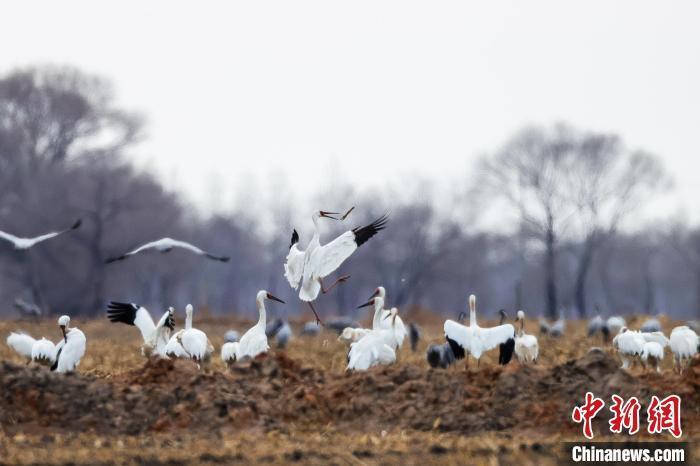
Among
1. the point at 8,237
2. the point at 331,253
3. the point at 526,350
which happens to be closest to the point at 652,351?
the point at 526,350

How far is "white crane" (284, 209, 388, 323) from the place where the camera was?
17375mm

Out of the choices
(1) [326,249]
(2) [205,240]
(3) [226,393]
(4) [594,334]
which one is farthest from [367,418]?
(2) [205,240]

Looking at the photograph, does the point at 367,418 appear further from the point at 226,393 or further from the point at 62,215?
the point at 62,215

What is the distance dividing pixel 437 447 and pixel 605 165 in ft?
159

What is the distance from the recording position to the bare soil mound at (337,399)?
12.7 metres

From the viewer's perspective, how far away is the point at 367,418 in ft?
42.7

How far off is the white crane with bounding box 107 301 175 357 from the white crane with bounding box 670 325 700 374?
7.54 metres

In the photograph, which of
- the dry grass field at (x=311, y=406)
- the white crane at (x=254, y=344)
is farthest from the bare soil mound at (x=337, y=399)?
the white crane at (x=254, y=344)

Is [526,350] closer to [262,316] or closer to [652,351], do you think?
[652,351]

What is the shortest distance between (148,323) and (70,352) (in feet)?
7.27

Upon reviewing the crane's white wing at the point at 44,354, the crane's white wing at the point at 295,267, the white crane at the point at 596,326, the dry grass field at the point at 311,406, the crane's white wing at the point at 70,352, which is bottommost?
the dry grass field at the point at 311,406

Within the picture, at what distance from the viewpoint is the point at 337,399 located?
44.3 ft

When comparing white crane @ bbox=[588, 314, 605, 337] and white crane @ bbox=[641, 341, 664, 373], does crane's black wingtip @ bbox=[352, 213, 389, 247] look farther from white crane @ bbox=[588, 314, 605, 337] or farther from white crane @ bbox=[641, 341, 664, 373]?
white crane @ bbox=[588, 314, 605, 337]

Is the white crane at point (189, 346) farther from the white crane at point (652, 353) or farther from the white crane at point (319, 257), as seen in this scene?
the white crane at point (652, 353)
